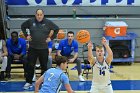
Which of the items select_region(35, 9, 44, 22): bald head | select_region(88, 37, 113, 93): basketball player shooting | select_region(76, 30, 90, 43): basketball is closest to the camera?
select_region(88, 37, 113, 93): basketball player shooting

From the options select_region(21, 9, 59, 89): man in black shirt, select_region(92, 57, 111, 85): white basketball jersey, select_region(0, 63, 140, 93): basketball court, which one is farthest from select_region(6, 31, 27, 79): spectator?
select_region(92, 57, 111, 85): white basketball jersey

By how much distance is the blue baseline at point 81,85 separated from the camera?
9742 millimetres

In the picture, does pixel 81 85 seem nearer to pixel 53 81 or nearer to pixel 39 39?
pixel 39 39

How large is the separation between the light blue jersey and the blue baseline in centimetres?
343

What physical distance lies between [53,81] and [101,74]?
1.15m

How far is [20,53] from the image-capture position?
1080cm

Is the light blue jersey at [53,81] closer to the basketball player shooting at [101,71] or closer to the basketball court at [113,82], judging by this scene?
the basketball player shooting at [101,71]

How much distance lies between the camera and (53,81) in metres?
6.12

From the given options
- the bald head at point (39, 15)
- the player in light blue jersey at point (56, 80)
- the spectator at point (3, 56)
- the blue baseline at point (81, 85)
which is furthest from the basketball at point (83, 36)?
the player in light blue jersey at point (56, 80)

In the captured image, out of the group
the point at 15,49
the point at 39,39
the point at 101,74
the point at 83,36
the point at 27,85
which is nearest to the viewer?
the point at 101,74

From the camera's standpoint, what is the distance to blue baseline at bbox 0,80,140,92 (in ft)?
32.0

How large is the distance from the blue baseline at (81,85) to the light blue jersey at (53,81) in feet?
11.3

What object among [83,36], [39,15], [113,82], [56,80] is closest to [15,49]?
[39,15]

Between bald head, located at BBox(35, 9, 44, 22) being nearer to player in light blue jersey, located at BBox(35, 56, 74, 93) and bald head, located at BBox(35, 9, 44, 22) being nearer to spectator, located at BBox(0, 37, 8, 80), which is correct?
spectator, located at BBox(0, 37, 8, 80)
